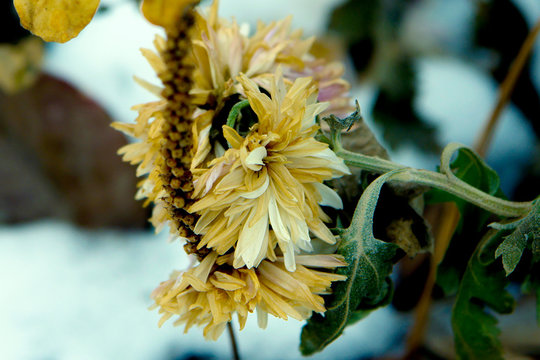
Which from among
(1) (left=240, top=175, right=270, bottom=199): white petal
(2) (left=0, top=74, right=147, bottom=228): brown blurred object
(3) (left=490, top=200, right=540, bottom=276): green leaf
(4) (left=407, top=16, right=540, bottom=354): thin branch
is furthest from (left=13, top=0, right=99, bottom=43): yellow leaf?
(2) (left=0, top=74, right=147, bottom=228): brown blurred object

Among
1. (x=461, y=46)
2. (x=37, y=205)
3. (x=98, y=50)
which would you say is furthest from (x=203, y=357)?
(x=461, y=46)

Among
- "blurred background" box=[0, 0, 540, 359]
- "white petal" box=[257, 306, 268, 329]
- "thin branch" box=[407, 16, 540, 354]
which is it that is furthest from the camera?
"blurred background" box=[0, 0, 540, 359]

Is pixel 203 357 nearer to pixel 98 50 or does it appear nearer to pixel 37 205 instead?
pixel 37 205

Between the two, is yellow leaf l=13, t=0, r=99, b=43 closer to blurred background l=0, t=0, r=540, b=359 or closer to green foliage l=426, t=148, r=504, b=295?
green foliage l=426, t=148, r=504, b=295

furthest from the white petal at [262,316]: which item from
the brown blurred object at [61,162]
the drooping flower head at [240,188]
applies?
the brown blurred object at [61,162]

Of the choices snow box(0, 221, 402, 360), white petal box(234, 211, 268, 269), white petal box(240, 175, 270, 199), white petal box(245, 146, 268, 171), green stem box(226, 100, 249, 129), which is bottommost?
snow box(0, 221, 402, 360)
